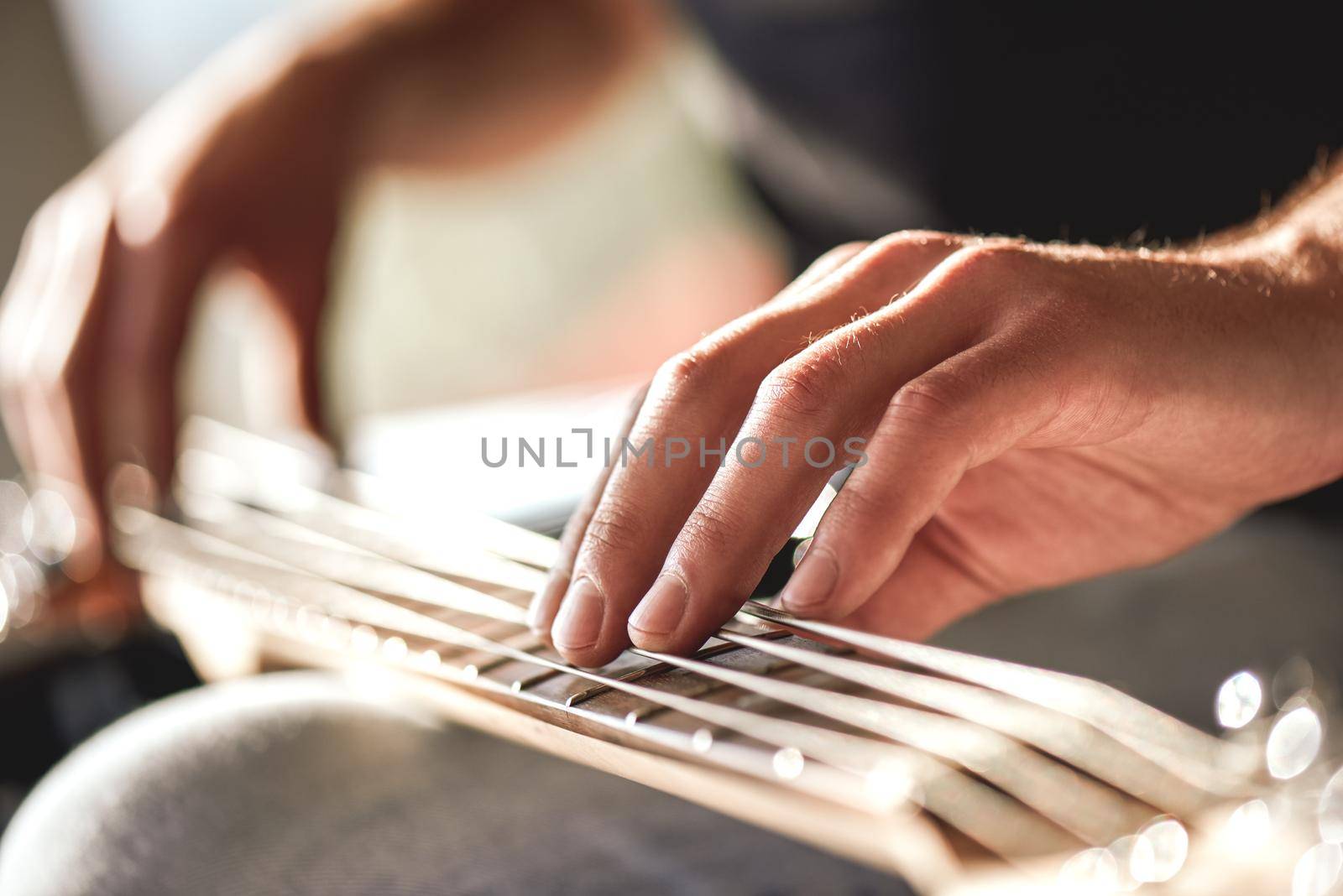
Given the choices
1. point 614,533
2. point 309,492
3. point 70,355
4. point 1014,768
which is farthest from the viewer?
point 70,355

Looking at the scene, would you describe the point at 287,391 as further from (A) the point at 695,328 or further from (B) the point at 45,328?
(A) the point at 695,328

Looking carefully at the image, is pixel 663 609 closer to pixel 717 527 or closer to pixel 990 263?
pixel 717 527

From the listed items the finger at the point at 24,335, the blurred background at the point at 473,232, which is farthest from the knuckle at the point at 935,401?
the blurred background at the point at 473,232

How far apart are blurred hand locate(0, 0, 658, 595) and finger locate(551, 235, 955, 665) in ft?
2.12

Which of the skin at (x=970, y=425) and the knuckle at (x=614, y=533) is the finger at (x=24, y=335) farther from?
A: the knuckle at (x=614, y=533)

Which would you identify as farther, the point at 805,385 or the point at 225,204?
the point at 225,204

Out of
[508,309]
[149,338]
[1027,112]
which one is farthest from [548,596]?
[508,309]

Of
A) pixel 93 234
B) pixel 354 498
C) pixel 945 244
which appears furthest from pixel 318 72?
pixel 945 244

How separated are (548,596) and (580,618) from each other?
0.18 feet

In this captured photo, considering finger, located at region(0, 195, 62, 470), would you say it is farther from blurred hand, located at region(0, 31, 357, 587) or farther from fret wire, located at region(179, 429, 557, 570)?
fret wire, located at region(179, 429, 557, 570)

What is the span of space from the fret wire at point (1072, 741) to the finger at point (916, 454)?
53 millimetres

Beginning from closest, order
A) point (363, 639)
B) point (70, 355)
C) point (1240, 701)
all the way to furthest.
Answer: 1. point (363, 639)
2. point (1240, 701)
3. point (70, 355)

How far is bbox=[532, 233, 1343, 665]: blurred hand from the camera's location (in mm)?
384

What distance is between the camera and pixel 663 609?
38 cm
